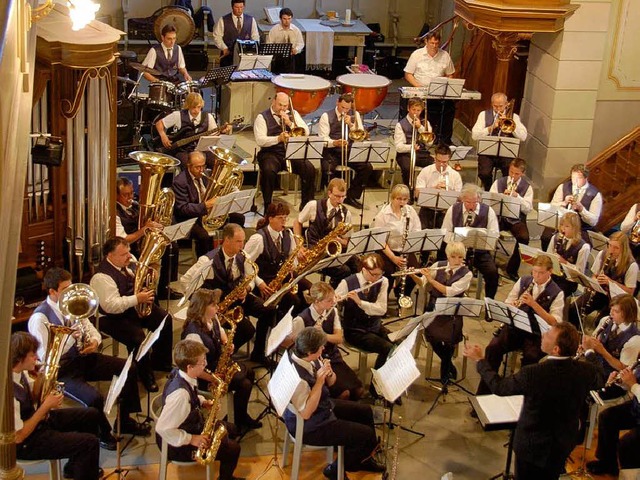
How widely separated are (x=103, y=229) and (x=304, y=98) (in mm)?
3947

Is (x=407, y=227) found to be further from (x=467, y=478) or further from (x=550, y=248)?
(x=467, y=478)

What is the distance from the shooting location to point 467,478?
8.26m

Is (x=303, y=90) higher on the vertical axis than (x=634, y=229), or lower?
higher

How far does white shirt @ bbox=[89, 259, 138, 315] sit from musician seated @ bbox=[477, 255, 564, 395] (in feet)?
10.3

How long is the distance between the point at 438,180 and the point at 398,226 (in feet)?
4.14

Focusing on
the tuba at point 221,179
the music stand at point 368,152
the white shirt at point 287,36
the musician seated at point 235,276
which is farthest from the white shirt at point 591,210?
the white shirt at point 287,36

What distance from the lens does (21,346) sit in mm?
6996

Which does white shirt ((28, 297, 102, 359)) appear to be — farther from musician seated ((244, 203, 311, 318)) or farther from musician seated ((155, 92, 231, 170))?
musician seated ((155, 92, 231, 170))

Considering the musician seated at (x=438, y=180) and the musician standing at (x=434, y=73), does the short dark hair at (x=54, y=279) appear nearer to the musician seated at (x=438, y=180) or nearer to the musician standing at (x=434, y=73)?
the musician seated at (x=438, y=180)

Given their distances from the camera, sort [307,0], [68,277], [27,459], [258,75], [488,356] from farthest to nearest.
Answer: [307,0], [258,75], [488,356], [68,277], [27,459]

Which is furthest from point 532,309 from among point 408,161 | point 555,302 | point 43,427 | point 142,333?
point 43,427

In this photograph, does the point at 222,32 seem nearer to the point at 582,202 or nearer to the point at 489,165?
the point at 489,165

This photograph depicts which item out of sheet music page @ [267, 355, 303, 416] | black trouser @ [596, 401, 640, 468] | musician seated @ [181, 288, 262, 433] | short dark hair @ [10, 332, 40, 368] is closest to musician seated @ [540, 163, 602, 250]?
black trouser @ [596, 401, 640, 468]

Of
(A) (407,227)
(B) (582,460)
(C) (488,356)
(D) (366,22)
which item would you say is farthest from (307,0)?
(B) (582,460)
